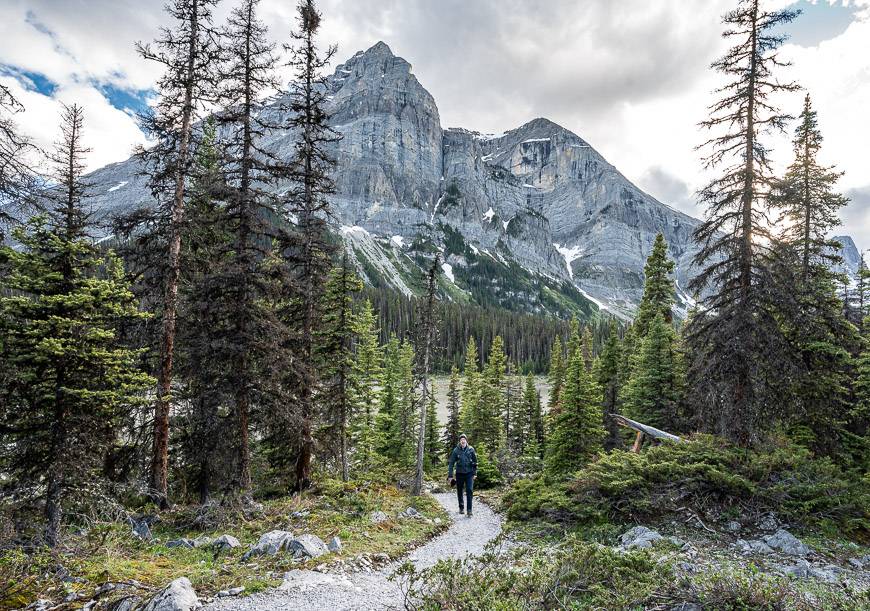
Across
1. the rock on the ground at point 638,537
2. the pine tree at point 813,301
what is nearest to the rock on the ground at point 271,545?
the rock on the ground at point 638,537

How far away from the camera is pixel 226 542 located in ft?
26.9

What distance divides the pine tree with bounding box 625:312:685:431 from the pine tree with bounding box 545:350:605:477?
93.8 inches

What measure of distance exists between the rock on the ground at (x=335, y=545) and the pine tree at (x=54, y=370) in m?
5.04

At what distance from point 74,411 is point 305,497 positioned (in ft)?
22.7

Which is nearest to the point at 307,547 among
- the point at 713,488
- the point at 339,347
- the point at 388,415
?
the point at 713,488

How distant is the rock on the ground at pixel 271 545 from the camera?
7629 millimetres

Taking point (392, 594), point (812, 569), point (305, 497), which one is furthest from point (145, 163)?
point (812, 569)

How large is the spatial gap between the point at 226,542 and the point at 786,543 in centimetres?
1112

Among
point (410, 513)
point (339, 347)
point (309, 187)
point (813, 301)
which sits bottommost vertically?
point (410, 513)

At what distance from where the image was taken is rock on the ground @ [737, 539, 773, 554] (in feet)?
26.5

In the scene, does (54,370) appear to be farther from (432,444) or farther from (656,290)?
(656,290)

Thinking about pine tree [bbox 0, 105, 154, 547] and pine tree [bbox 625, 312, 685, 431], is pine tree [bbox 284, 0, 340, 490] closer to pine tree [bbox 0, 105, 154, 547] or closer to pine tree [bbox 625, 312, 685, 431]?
pine tree [bbox 0, 105, 154, 547]

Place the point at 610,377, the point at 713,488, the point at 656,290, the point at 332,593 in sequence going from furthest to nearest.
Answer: the point at 610,377, the point at 656,290, the point at 713,488, the point at 332,593

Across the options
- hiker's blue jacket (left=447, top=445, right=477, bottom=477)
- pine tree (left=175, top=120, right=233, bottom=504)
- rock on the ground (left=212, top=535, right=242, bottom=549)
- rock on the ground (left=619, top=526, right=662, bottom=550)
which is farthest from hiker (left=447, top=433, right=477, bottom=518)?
pine tree (left=175, top=120, right=233, bottom=504)
